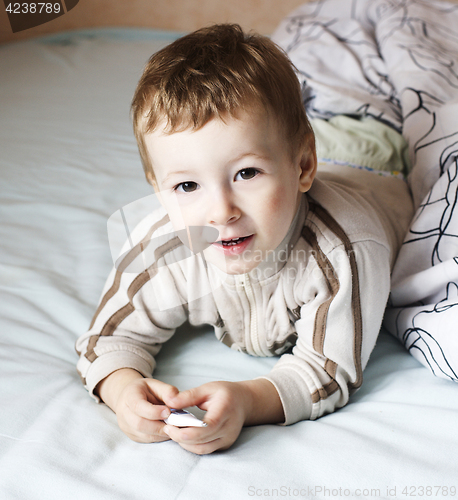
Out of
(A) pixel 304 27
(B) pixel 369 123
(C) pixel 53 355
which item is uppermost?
(A) pixel 304 27

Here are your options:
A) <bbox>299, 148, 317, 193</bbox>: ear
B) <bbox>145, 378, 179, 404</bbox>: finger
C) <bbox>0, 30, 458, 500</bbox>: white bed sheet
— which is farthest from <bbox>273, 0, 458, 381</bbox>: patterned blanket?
<bbox>145, 378, 179, 404</bbox>: finger

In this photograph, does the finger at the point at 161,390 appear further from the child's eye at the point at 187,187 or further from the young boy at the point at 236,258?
the child's eye at the point at 187,187

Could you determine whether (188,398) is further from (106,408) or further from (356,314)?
(356,314)

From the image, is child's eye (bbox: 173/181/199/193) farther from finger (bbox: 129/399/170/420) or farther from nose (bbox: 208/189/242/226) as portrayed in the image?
finger (bbox: 129/399/170/420)

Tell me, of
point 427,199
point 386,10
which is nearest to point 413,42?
point 386,10

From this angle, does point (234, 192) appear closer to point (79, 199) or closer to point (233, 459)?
point (233, 459)

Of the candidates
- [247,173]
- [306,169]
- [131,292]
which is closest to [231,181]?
[247,173]

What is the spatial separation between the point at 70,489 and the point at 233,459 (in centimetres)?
16

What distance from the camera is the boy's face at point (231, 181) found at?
20.6 inches

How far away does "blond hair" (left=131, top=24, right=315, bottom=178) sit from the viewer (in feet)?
1.73

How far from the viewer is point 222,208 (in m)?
0.53

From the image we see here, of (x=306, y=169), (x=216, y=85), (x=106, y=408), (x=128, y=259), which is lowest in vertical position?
(x=106, y=408)

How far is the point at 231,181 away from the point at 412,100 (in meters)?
0.65

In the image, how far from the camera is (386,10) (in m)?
1.35
